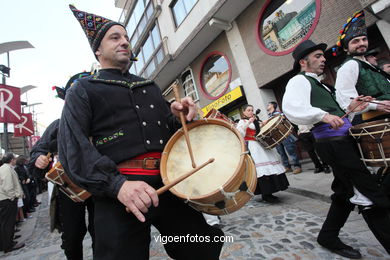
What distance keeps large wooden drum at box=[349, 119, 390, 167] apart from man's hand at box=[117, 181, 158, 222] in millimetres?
1812

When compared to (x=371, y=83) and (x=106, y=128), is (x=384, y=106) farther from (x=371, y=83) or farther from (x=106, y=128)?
(x=106, y=128)

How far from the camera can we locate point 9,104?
574 cm

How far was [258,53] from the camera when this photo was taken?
24.7 feet

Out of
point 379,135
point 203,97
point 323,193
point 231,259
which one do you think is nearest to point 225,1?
point 203,97

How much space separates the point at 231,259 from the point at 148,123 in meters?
1.84

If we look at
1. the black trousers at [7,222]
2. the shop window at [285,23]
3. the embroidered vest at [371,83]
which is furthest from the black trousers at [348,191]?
the black trousers at [7,222]

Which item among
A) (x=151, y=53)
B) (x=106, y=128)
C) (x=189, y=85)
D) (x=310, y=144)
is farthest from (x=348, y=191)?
(x=151, y=53)

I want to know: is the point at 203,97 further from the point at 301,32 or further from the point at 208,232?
the point at 208,232

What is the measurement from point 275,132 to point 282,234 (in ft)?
6.25

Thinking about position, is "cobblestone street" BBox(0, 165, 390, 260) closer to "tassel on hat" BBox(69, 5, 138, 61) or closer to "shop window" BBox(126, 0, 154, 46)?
"tassel on hat" BBox(69, 5, 138, 61)

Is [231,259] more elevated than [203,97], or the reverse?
[203,97]

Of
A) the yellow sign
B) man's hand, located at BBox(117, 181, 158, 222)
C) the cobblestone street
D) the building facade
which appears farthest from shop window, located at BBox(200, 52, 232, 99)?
man's hand, located at BBox(117, 181, 158, 222)

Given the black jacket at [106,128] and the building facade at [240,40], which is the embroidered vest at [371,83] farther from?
the building facade at [240,40]

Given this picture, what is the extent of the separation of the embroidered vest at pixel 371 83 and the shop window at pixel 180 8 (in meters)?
8.48
